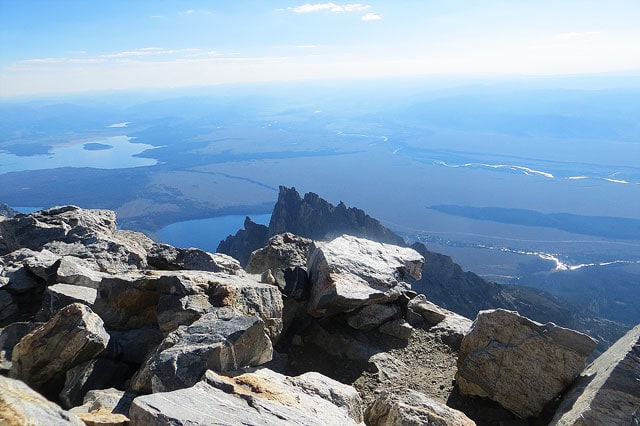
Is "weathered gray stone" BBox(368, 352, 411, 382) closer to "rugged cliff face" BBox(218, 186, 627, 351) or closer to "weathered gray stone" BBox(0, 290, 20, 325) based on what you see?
"weathered gray stone" BBox(0, 290, 20, 325)

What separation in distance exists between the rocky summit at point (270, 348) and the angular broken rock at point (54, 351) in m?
0.03

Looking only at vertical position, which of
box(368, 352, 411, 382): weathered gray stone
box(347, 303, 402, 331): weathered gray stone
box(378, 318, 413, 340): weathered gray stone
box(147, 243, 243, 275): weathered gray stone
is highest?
box(147, 243, 243, 275): weathered gray stone

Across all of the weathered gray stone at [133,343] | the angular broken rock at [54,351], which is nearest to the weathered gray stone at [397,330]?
the weathered gray stone at [133,343]

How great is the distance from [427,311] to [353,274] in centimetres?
382

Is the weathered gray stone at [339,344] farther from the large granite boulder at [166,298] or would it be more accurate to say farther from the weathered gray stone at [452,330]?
the weathered gray stone at [452,330]

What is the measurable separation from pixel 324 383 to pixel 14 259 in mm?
13871

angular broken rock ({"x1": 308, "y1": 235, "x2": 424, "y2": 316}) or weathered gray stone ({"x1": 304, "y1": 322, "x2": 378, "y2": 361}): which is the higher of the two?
angular broken rock ({"x1": 308, "y1": 235, "x2": 424, "y2": 316})

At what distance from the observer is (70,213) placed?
22.3 meters

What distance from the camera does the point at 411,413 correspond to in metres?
8.62

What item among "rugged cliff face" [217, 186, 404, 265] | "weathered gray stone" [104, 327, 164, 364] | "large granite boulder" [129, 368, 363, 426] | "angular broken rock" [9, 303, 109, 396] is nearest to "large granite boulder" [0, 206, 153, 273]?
"weathered gray stone" [104, 327, 164, 364]

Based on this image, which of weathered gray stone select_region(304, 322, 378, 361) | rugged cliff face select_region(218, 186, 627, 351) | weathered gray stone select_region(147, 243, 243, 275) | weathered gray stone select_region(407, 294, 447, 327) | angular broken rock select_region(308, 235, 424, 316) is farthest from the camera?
rugged cliff face select_region(218, 186, 627, 351)

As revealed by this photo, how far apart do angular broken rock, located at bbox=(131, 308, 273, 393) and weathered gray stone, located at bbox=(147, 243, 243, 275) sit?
5993 millimetres

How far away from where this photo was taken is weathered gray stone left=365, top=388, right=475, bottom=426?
845cm

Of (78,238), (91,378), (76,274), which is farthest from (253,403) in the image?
(78,238)
